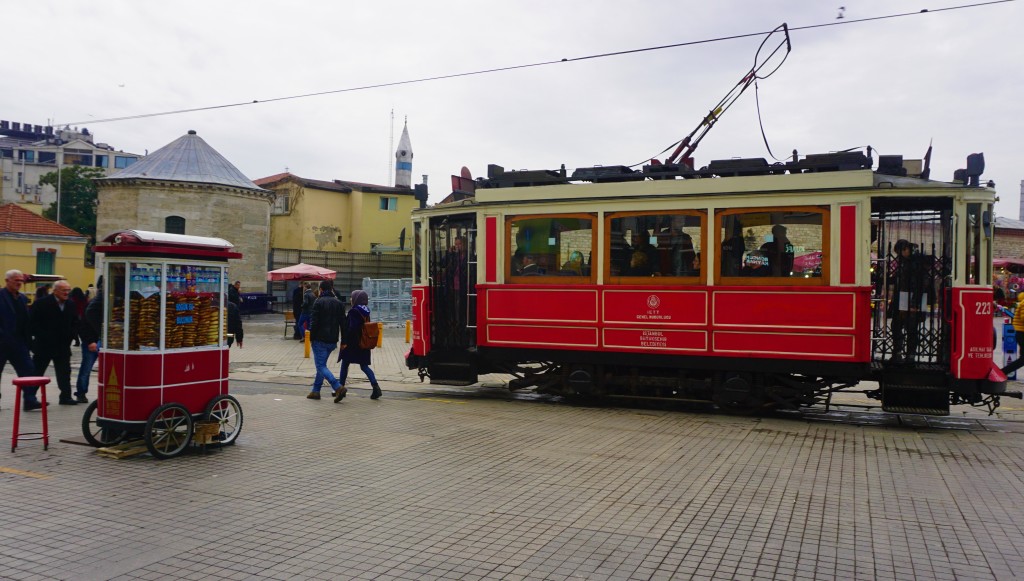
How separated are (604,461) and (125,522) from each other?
4424 mm

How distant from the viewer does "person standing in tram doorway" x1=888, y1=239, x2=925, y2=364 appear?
34.0 feet

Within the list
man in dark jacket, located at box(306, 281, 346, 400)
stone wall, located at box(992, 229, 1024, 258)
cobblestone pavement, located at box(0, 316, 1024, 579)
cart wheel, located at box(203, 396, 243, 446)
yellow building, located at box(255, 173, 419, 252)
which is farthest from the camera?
yellow building, located at box(255, 173, 419, 252)

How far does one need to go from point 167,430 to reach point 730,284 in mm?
7362

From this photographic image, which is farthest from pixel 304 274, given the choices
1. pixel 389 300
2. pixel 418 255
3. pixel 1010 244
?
pixel 1010 244

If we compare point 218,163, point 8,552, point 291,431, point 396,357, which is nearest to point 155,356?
point 291,431

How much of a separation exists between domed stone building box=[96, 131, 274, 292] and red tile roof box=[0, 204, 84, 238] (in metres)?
3.26

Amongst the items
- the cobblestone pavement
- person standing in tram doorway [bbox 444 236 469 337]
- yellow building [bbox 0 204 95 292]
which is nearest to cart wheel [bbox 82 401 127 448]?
the cobblestone pavement

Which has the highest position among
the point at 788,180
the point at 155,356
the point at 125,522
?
the point at 788,180

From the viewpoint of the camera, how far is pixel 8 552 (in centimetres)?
510

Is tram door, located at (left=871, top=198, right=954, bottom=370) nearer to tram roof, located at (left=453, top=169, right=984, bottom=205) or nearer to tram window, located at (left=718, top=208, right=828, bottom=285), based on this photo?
tram roof, located at (left=453, top=169, right=984, bottom=205)

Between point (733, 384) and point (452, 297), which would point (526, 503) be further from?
point (452, 297)

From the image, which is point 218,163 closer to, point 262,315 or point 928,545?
point 262,315

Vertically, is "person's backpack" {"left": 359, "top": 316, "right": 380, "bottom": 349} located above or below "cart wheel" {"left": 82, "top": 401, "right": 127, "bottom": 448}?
above

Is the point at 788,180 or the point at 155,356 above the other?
the point at 788,180
